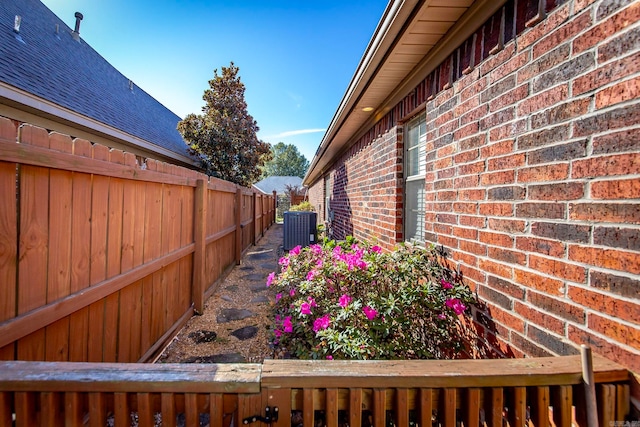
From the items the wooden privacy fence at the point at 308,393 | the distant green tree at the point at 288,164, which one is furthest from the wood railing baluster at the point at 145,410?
the distant green tree at the point at 288,164

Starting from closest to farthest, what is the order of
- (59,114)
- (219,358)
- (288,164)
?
(219,358)
(59,114)
(288,164)

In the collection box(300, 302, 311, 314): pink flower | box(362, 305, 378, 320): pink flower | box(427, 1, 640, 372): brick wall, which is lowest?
box(300, 302, 311, 314): pink flower

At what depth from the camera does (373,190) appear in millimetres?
4289

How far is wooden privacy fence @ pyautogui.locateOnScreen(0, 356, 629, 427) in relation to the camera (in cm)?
104

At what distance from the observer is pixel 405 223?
3.40m

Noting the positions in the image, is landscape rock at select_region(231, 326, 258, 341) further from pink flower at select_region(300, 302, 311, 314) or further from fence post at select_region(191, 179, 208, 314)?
pink flower at select_region(300, 302, 311, 314)

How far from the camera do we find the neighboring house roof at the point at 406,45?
1.92 m

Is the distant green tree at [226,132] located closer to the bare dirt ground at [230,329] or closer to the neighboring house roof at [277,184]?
the bare dirt ground at [230,329]

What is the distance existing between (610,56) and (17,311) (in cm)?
291

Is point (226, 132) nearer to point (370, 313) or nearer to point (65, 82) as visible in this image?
point (65, 82)

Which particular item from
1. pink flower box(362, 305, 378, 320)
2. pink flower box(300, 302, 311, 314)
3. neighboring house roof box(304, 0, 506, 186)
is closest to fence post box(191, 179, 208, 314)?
pink flower box(300, 302, 311, 314)

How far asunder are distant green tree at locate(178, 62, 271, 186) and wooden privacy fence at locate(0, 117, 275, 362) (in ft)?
27.0

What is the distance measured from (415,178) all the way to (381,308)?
1714mm

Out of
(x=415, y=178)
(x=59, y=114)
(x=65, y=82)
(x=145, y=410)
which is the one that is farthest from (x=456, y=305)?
(x=65, y=82)
